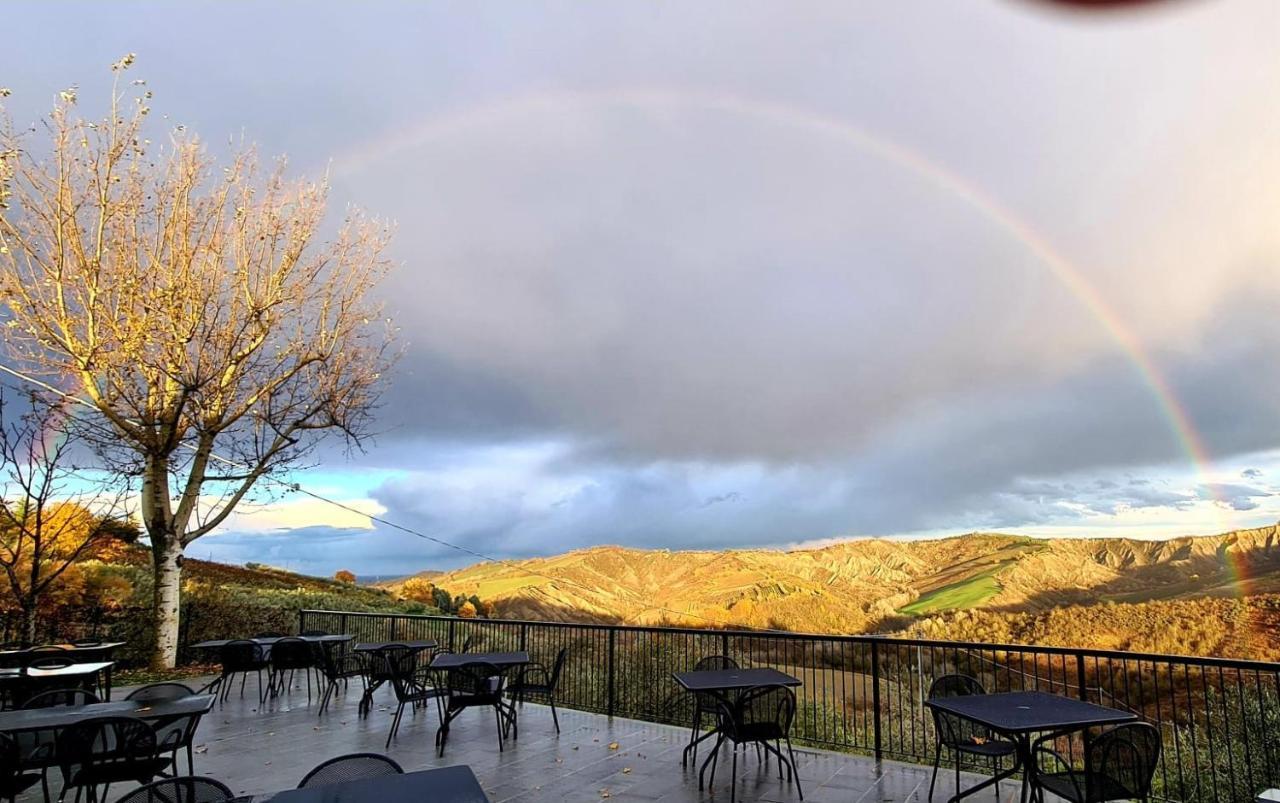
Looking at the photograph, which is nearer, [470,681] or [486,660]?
Answer: [470,681]

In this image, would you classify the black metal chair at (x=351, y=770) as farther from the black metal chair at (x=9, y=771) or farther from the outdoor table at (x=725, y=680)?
the outdoor table at (x=725, y=680)

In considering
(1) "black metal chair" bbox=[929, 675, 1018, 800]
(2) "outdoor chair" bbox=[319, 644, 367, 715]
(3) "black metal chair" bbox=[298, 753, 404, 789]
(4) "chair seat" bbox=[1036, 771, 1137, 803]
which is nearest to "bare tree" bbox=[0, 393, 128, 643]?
(2) "outdoor chair" bbox=[319, 644, 367, 715]

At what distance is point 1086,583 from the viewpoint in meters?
19.4

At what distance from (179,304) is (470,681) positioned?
345 inches

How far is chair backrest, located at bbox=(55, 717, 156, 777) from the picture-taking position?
13.3 ft

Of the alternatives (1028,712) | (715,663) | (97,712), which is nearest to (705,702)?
(715,663)

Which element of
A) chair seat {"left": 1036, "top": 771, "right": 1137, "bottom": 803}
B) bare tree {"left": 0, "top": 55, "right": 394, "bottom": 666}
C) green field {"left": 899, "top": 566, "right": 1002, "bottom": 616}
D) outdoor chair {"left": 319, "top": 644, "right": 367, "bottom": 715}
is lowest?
green field {"left": 899, "top": 566, "right": 1002, "bottom": 616}

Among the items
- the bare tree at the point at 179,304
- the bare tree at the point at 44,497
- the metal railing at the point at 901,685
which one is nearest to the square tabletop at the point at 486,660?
the metal railing at the point at 901,685

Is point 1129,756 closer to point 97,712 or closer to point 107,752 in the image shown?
point 107,752

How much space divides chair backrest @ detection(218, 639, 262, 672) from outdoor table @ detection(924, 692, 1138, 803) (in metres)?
8.71

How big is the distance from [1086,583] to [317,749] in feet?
66.8

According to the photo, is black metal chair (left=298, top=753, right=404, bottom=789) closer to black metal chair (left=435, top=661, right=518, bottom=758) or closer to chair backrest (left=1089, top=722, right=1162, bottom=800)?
chair backrest (left=1089, top=722, right=1162, bottom=800)

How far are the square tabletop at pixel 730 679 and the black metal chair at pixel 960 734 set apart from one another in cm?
108

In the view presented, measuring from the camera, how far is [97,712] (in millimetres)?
4695
